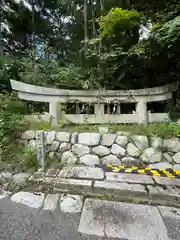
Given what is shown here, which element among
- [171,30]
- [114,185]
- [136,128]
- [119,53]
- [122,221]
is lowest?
[122,221]

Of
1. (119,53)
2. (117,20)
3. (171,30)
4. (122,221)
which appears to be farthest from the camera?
(119,53)

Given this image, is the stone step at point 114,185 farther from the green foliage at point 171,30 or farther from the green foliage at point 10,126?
the green foliage at point 171,30

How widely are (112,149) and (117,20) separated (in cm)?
258

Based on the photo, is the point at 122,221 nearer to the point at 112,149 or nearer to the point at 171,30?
the point at 112,149

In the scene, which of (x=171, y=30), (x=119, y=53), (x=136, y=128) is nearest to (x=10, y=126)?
(x=136, y=128)

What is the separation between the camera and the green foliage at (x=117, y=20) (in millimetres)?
3104

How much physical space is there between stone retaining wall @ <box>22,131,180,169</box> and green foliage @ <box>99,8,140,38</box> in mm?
2243

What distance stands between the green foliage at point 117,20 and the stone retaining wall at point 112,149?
2.24 metres

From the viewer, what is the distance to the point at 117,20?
3.17 meters

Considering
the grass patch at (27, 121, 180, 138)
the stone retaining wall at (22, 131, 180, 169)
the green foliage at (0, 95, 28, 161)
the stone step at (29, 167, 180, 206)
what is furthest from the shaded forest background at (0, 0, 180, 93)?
the stone step at (29, 167, 180, 206)

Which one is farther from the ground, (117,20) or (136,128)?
(117,20)

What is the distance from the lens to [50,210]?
1.74m

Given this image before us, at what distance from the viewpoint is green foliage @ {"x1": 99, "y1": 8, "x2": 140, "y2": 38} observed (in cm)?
310

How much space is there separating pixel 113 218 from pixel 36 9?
9.40 m
